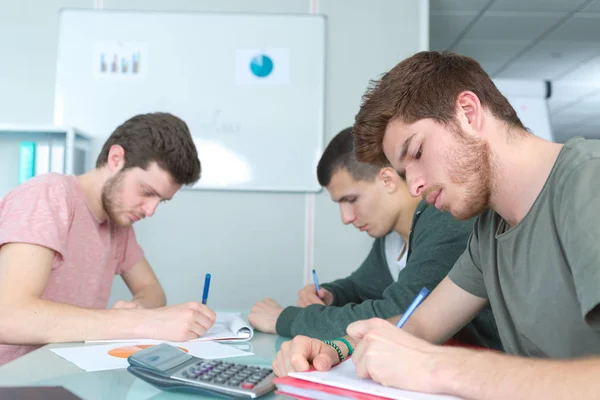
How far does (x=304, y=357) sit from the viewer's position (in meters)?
0.81

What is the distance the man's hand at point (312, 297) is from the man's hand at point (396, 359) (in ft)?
2.65

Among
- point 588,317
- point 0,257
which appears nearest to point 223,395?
point 588,317

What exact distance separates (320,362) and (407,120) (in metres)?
0.42

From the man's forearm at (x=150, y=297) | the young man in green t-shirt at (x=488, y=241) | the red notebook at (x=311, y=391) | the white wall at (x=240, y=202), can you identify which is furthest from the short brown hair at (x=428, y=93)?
the white wall at (x=240, y=202)

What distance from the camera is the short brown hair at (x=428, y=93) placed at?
92 cm

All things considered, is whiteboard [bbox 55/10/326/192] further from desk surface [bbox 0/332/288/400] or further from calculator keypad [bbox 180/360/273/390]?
calculator keypad [bbox 180/360/273/390]

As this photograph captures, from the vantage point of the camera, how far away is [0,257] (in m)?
1.25

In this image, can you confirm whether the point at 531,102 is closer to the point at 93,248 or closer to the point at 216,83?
the point at 216,83

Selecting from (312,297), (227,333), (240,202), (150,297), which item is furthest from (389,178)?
(240,202)

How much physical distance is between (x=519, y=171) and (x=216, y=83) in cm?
209

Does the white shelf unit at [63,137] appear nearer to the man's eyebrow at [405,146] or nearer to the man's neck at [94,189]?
the man's neck at [94,189]

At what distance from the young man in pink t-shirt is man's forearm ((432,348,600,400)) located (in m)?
0.61

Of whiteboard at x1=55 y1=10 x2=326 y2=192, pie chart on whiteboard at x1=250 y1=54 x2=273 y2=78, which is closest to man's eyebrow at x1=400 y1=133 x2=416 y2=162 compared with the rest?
whiteboard at x1=55 y1=10 x2=326 y2=192

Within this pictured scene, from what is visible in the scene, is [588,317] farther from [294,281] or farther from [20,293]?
[294,281]
